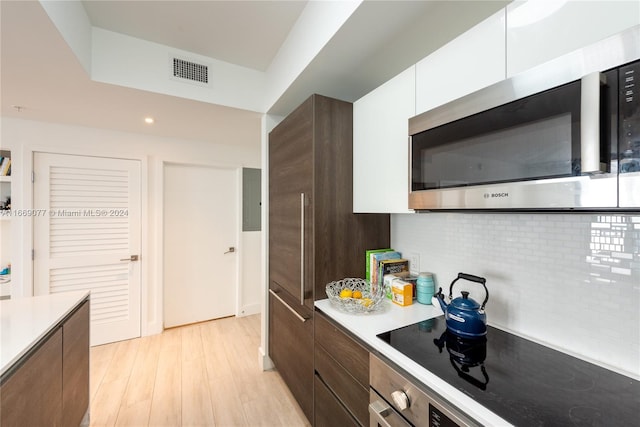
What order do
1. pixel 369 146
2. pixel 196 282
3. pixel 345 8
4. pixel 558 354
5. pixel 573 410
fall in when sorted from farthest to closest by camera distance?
pixel 196 282
pixel 369 146
pixel 345 8
pixel 558 354
pixel 573 410

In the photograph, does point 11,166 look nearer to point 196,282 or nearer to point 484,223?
point 196,282

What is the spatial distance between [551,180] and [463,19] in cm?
96

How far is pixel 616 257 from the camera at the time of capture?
2.93ft

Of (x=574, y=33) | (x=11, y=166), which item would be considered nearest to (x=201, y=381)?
(x=11, y=166)

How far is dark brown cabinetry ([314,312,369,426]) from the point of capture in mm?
1108

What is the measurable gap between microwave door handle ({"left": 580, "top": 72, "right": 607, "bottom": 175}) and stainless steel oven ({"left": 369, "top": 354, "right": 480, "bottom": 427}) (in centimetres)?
72

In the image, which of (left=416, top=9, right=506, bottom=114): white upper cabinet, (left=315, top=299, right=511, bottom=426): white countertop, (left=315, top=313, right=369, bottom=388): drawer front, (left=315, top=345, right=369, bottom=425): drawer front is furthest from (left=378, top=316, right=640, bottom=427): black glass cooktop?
(left=416, top=9, right=506, bottom=114): white upper cabinet

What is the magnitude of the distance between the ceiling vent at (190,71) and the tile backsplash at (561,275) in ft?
6.82

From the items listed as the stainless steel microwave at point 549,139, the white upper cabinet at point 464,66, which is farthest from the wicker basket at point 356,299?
the white upper cabinet at point 464,66

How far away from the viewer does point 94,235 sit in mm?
2680

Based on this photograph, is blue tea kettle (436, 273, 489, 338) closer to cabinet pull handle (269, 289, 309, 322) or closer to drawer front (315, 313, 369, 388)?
drawer front (315, 313, 369, 388)

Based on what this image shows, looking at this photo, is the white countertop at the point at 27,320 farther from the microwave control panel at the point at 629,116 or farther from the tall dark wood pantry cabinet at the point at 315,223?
the microwave control panel at the point at 629,116

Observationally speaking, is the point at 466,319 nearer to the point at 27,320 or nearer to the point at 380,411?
the point at 380,411

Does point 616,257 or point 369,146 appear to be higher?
point 369,146
